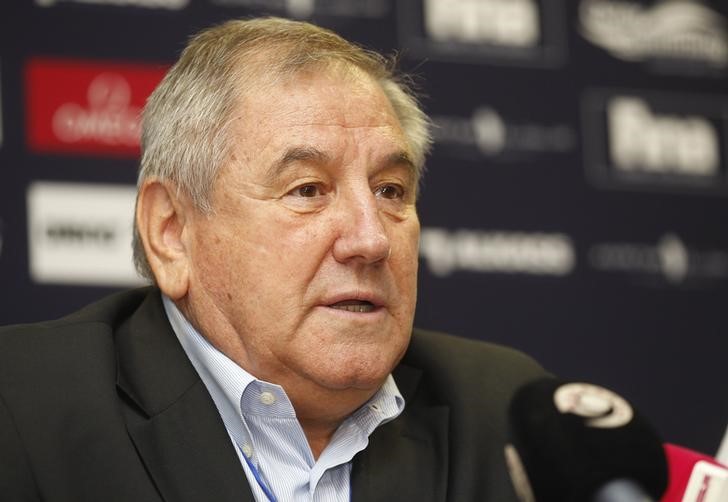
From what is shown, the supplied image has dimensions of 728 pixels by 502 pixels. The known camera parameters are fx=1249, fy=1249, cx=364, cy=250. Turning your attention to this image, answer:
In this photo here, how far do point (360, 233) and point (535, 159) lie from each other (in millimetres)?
2085

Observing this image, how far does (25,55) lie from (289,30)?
1430 millimetres

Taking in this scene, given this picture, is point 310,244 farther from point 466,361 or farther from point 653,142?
point 653,142

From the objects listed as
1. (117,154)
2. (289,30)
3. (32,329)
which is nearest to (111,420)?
(32,329)

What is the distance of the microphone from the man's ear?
1.05m

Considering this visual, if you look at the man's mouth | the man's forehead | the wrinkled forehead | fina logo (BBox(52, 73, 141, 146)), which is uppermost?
the wrinkled forehead

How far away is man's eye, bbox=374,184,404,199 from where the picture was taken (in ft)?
8.81

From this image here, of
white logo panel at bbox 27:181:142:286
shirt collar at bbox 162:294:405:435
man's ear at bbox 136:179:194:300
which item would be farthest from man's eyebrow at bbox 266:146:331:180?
white logo panel at bbox 27:181:142:286

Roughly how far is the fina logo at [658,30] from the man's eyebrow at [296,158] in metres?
2.32

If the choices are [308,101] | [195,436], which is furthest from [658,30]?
[195,436]

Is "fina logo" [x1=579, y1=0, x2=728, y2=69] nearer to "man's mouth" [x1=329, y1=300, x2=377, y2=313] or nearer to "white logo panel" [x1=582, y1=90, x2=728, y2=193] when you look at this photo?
"white logo panel" [x1=582, y1=90, x2=728, y2=193]

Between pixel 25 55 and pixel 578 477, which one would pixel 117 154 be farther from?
pixel 578 477

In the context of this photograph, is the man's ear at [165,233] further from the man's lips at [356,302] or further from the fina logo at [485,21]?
the fina logo at [485,21]

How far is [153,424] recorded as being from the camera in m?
2.36

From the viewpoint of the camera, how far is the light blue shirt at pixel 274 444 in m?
2.48
